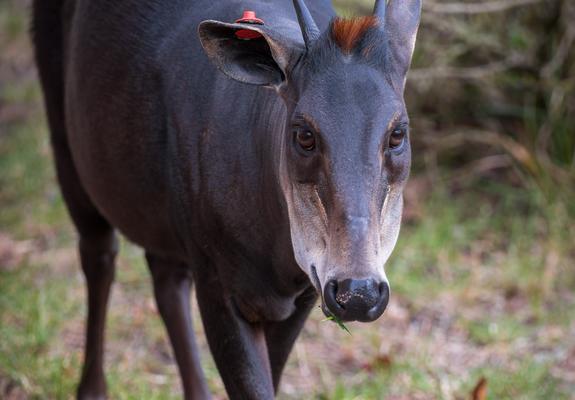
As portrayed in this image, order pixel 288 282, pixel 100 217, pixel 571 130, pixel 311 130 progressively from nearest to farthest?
pixel 311 130 < pixel 288 282 < pixel 100 217 < pixel 571 130

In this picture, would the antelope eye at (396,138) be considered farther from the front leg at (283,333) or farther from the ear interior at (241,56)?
the front leg at (283,333)

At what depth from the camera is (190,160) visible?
4.09m

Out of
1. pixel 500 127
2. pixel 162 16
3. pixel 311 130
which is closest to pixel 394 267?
pixel 500 127

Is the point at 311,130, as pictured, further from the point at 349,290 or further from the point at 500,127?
the point at 500,127

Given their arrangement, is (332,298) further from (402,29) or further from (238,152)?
(402,29)

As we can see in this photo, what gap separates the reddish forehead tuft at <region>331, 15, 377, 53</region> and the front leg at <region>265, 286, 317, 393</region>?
1.05 m

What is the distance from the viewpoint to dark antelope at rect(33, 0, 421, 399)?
3402 millimetres

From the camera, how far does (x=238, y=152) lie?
3930mm

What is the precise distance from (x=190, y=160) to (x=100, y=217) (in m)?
1.37

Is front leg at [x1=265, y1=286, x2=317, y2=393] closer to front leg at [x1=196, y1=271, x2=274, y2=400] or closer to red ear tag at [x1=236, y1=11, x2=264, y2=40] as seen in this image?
front leg at [x1=196, y1=271, x2=274, y2=400]

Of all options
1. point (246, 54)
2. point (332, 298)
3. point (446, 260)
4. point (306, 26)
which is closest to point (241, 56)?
point (246, 54)

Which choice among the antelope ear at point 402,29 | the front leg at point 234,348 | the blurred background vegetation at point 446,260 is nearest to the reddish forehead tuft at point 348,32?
the antelope ear at point 402,29

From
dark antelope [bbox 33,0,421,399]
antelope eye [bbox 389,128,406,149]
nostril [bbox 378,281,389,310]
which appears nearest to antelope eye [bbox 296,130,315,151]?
dark antelope [bbox 33,0,421,399]

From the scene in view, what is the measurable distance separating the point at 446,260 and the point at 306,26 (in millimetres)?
3558
